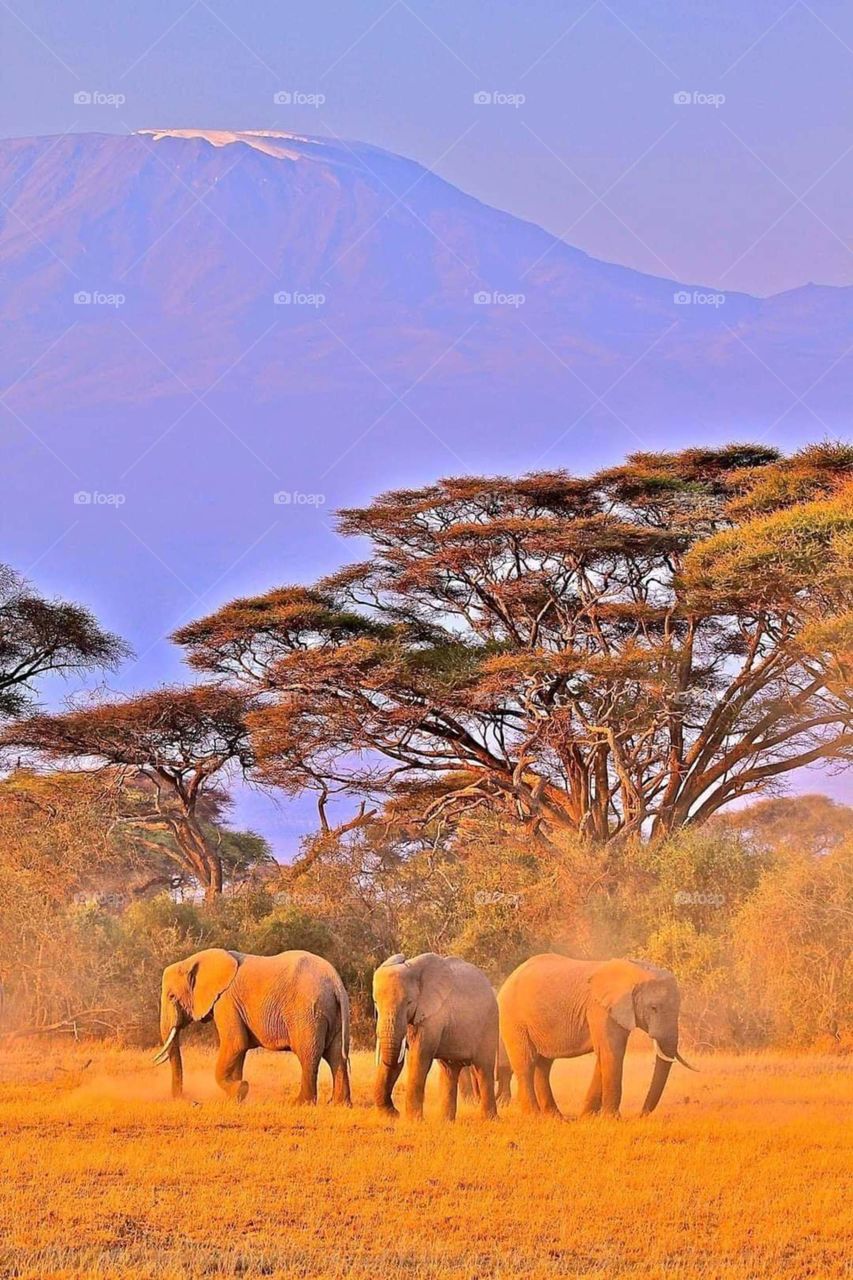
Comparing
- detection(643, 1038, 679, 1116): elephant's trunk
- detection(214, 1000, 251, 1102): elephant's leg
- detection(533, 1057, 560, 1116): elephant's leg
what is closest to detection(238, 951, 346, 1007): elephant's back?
detection(214, 1000, 251, 1102): elephant's leg

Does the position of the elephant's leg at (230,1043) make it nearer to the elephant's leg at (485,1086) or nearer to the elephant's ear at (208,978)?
the elephant's ear at (208,978)

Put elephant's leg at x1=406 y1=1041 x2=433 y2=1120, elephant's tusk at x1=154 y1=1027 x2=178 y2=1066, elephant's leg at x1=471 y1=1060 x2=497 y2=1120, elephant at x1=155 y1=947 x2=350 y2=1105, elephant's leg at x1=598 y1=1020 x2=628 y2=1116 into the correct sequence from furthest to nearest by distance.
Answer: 1. elephant's tusk at x1=154 y1=1027 x2=178 y2=1066
2. elephant at x1=155 y1=947 x2=350 y2=1105
3. elephant's leg at x1=471 y1=1060 x2=497 y2=1120
4. elephant's leg at x1=406 y1=1041 x2=433 y2=1120
5. elephant's leg at x1=598 y1=1020 x2=628 y2=1116

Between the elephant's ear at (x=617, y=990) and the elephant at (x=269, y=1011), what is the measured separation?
2.42m

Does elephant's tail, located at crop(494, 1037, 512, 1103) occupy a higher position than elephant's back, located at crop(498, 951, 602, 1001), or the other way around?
elephant's back, located at crop(498, 951, 602, 1001)

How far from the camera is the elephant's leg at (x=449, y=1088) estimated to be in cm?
1538

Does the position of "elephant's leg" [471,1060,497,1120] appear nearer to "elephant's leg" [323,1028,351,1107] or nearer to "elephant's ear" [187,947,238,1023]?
"elephant's leg" [323,1028,351,1107]

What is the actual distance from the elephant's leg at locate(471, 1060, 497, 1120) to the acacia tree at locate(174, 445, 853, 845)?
39.0 feet

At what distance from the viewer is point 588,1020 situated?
15.4 meters

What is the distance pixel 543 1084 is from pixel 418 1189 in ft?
14.8

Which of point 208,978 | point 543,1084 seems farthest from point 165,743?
point 543,1084

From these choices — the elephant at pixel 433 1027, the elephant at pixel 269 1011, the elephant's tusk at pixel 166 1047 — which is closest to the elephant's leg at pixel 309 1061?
the elephant at pixel 269 1011

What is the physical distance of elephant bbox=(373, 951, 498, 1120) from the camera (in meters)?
15.1

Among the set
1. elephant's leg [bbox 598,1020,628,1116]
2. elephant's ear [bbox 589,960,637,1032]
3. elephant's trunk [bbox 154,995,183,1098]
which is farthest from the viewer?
elephant's trunk [bbox 154,995,183,1098]

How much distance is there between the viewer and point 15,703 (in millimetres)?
31953
